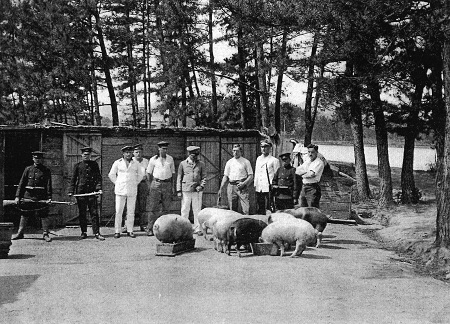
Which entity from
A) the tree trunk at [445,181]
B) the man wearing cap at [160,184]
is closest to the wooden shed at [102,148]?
the man wearing cap at [160,184]

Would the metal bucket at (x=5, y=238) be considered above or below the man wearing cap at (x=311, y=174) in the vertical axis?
below

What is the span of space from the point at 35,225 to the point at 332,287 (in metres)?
9.05

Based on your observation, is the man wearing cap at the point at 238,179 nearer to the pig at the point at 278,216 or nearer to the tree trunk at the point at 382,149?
the pig at the point at 278,216

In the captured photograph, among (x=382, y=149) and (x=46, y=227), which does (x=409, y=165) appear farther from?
(x=46, y=227)

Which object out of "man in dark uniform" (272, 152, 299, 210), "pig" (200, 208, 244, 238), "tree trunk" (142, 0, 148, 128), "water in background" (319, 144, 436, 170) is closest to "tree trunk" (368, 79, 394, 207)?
"man in dark uniform" (272, 152, 299, 210)

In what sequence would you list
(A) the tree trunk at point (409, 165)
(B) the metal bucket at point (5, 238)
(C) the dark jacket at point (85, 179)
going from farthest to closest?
(A) the tree trunk at point (409, 165) → (C) the dark jacket at point (85, 179) → (B) the metal bucket at point (5, 238)

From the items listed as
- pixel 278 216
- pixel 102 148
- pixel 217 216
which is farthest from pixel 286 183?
pixel 102 148

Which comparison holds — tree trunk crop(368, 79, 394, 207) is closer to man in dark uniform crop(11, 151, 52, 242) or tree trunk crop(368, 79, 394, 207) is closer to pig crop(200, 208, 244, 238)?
pig crop(200, 208, 244, 238)

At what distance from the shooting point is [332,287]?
7.94 m

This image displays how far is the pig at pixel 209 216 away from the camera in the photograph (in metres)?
11.2

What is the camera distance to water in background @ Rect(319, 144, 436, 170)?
40131 mm

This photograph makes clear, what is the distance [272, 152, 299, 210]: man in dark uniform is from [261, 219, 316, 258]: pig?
1.81m

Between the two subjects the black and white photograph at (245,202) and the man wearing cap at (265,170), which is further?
the man wearing cap at (265,170)

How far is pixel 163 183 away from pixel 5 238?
4063 mm
